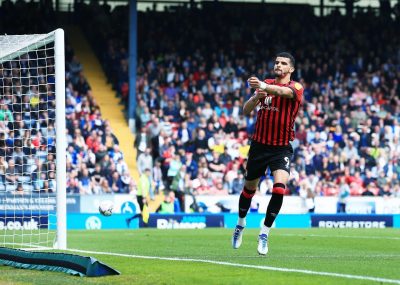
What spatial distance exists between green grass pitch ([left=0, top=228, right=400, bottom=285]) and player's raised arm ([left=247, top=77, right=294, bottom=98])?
1.94 metres

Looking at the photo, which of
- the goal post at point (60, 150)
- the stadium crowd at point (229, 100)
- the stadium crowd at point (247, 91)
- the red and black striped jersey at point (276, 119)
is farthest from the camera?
the stadium crowd at point (247, 91)

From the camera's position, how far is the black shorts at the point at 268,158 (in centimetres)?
1258

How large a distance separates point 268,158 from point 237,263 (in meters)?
1.97

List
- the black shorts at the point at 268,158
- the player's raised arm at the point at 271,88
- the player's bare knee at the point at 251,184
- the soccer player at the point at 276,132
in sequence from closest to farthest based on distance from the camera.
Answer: the player's raised arm at the point at 271,88 → the soccer player at the point at 276,132 → the black shorts at the point at 268,158 → the player's bare knee at the point at 251,184

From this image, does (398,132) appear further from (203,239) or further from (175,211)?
(203,239)

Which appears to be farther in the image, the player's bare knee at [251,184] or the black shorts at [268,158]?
the player's bare knee at [251,184]

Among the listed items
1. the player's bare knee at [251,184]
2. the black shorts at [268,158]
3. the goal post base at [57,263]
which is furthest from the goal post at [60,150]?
the black shorts at [268,158]

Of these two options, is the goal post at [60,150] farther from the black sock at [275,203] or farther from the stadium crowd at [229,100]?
the stadium crowd at [229,100]

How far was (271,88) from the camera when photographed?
11859 mm

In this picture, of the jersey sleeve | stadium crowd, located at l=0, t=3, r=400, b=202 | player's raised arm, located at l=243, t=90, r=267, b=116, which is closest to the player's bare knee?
player's raised arm, located at l=243, t=90, r=267, b=116

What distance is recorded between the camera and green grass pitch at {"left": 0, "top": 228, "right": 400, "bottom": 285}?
30.6 feet

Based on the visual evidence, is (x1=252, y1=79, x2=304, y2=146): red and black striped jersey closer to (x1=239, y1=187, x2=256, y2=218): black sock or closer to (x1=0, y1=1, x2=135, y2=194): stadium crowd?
(x1=239, y1=187, x2=256, y2=218): black sock

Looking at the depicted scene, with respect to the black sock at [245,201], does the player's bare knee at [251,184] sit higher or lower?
higher

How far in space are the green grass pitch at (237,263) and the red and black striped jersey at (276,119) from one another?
145 centimetres
